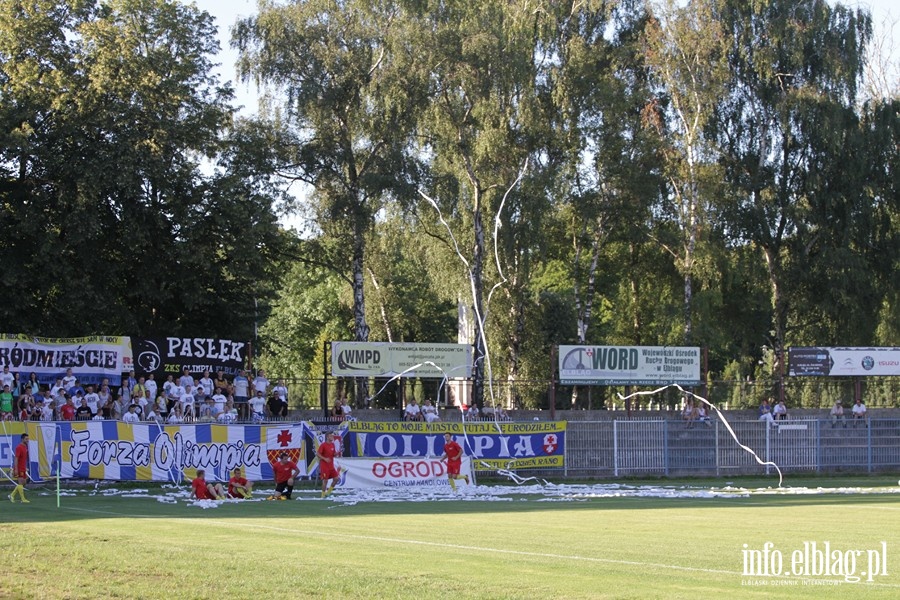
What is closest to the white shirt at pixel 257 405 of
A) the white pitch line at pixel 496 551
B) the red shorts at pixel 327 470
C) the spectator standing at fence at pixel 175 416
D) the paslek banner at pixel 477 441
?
the spectator standing at fence at pixel 175 416

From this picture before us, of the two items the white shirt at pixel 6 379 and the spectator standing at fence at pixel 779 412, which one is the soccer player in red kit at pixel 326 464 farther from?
the spectator standing at fence at pixel 779 412

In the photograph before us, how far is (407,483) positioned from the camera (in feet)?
102

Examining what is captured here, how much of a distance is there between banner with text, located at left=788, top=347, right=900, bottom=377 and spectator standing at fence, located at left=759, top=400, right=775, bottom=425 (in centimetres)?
262

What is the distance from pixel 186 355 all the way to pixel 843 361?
25.6 metres

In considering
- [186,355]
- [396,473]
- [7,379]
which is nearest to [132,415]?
[7,379]

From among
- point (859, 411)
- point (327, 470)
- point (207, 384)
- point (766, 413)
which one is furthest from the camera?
point (859, 411)

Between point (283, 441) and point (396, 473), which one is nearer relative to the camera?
point (396, 473)

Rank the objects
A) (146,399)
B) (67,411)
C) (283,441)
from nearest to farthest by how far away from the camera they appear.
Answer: (67,411) → (283,441) → (146,399)

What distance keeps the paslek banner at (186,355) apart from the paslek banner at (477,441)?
609cm

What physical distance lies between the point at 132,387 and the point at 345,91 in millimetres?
18536

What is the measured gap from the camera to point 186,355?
3566 centimetres

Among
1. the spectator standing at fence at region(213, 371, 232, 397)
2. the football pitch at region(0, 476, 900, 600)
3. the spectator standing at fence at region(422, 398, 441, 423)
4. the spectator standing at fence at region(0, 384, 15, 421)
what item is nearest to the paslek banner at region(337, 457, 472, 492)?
the spectator standing at fence at region(422, 398, 441, 423)

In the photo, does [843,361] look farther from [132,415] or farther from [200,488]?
[200,488]

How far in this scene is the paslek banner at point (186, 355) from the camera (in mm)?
34906
